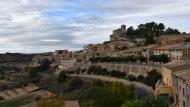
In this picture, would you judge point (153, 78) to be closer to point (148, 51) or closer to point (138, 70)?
point (138, 70)

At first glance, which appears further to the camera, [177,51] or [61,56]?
[61,56]

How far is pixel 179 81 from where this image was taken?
33.5 m

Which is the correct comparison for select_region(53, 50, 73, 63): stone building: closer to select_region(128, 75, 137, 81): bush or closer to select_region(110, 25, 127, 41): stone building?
select_region(110, 25, 127, 41): stone building

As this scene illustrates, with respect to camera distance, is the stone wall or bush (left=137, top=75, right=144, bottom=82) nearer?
bush (left=137, top=75, right=144, bottom=82)

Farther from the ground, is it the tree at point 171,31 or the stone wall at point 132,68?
the tree at point 171,31

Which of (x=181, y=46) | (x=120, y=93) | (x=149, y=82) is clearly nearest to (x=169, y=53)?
(x=181, y=46)

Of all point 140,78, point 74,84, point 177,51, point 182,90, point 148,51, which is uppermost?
point 177,51

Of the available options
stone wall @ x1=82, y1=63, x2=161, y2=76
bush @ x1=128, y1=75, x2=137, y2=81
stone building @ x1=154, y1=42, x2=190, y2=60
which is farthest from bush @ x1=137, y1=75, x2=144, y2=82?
stone building @ x1=154, y1=42, x2=190, y2=60

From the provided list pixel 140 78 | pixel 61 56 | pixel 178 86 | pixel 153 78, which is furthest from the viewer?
pixel 61 56

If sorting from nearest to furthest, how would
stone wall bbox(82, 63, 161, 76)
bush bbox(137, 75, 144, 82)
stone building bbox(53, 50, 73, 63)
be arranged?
bush bbox(137, 75, 144, 82) < stone wall bbox(82, 63, 161, 76) < stone building bbox(53, 50, 73, 63)

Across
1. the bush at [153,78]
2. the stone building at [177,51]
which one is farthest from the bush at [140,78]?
the stone building at [177,51]

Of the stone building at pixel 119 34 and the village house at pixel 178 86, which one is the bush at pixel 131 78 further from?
the stone building at pixel 119 34

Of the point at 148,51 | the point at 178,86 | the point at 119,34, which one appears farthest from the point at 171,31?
the point at 178,86

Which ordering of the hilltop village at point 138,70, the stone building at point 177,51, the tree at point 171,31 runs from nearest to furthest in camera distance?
the hilltop village at point 138,70 → the stone building at point 177,51 → the tree at point 171,31
